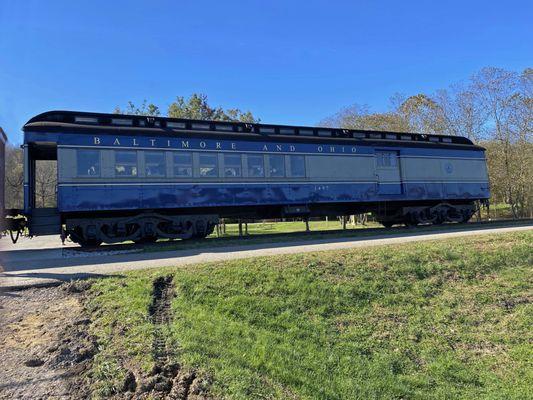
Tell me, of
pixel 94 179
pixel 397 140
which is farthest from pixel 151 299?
pixel 397 140

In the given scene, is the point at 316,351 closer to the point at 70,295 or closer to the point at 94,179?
the point at 70,295

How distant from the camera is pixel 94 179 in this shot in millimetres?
13281

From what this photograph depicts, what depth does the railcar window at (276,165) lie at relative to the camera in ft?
52.5

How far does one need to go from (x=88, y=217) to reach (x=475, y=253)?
11029 millimetres

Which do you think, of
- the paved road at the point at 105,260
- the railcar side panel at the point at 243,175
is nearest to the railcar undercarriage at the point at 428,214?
the railcar side panel at the point at 243,175

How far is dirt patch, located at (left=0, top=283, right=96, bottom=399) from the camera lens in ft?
13.7

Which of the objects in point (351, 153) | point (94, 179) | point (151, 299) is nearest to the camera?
point (151, 299)

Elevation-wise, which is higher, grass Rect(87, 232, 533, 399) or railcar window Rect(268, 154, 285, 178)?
railcar window Rect(268, 154, 285, 178)

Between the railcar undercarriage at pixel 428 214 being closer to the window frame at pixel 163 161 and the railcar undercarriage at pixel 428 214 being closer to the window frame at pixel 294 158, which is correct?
the window frame at pixel 294 158

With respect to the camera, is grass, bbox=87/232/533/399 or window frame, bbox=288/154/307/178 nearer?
grass, bbox=87/232/533/399

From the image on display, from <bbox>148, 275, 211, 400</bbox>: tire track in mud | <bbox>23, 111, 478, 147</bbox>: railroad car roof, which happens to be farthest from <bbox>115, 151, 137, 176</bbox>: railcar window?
<bbox>148, 275, 211, 400</bbox>: tire track in mud

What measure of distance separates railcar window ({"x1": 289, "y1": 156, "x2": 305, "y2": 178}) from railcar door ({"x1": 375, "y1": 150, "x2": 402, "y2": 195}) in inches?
146

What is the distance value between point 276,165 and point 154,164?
4.44 m

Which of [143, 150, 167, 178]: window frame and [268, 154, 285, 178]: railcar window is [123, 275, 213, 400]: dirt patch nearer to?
[143, 150, 167, 178]: window frame
